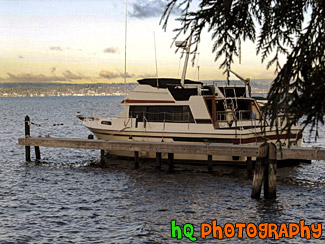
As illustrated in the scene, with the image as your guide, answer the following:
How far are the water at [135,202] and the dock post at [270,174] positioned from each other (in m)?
0.32

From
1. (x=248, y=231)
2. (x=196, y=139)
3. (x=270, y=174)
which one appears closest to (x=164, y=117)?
(x=196, y=139)

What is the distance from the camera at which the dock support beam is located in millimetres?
15445

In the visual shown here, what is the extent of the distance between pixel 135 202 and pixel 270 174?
493 centimetres

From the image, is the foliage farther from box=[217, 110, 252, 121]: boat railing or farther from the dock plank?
box=[217, 110, 252, 121]: boat railing

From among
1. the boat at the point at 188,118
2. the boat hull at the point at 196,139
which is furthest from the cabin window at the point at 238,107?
the boat hull at the point at 196,139

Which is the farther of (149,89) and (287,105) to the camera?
(149,89)

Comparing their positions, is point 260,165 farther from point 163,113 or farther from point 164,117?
point 163,113

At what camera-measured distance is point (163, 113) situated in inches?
948

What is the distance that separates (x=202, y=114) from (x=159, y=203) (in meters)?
7.42

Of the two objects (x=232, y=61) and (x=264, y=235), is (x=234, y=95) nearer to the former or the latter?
(x=264, y=235)

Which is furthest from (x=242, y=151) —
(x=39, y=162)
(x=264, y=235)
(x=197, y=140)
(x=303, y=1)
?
(x=303, y=1)

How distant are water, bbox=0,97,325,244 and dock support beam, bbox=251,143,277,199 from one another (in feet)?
1.65

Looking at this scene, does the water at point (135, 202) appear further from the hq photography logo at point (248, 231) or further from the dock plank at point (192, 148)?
the dock plank at point (192, 148)

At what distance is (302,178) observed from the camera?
21.5 m
